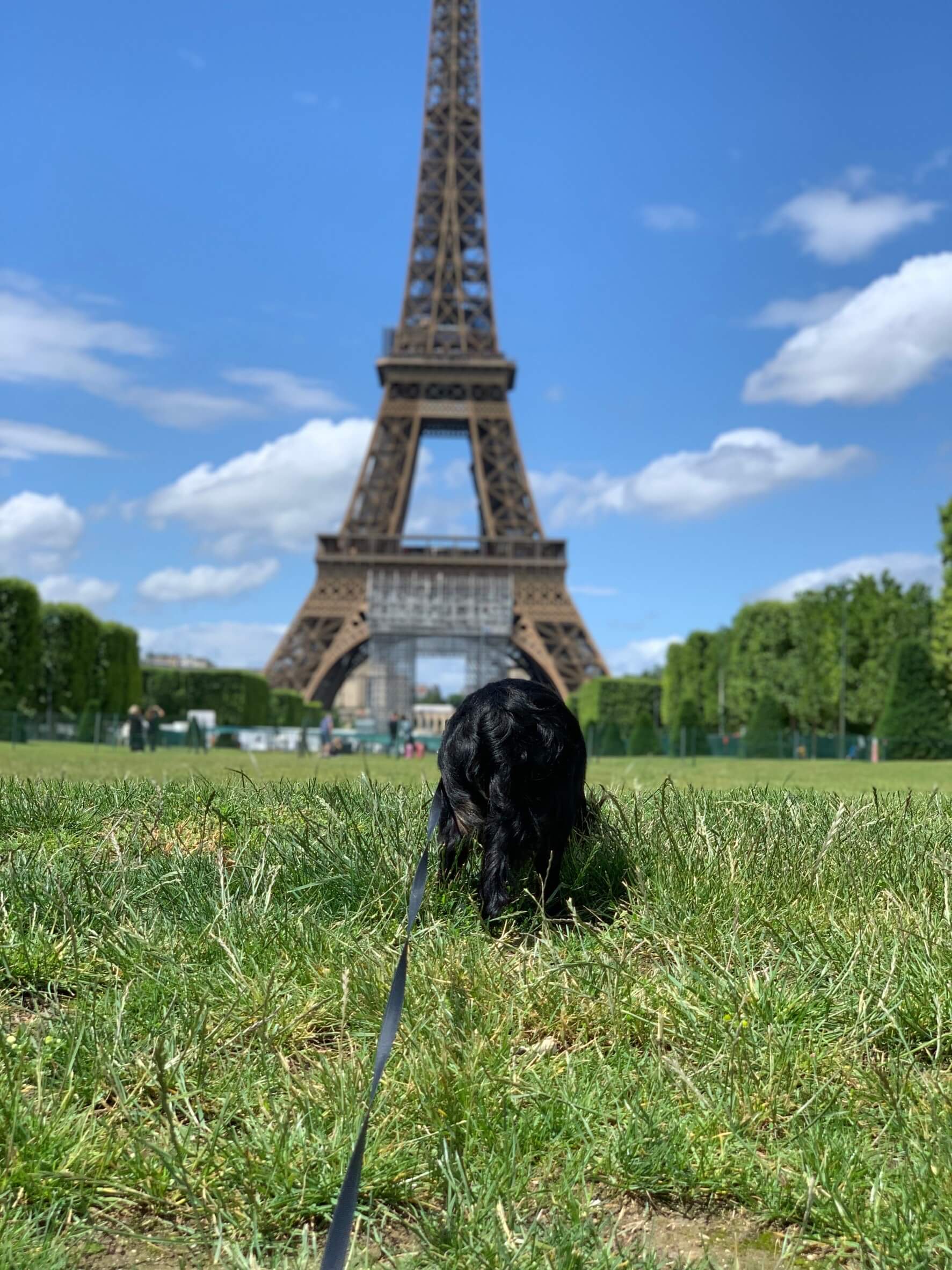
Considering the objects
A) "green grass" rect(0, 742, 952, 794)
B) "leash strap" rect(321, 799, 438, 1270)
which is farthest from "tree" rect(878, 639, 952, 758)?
"leash strap" rect(321, 799, 438, 1270)

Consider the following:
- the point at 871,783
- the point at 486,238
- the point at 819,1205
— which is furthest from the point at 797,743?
the point at 819,1205

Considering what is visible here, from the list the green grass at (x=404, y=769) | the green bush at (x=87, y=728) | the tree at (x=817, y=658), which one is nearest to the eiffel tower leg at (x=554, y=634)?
the tree at (x=817, y=658)

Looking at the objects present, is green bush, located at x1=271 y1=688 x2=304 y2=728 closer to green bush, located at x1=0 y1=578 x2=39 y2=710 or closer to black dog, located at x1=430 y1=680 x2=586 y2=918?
green bush, located at x1=0 y1=578 x2=39 y2=710

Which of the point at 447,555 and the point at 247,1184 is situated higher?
the point at 447,555

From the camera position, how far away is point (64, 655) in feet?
132

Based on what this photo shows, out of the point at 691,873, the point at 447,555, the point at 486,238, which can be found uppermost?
the point at 486,238

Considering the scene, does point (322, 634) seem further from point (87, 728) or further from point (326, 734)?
point (87, 728)

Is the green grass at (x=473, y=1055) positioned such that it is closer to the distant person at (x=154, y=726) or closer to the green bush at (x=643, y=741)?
the distant person at (x=154, y=726)

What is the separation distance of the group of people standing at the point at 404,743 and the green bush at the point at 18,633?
11740mm

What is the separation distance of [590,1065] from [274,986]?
33.2 inches

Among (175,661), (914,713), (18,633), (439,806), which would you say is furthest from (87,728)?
(175,661)

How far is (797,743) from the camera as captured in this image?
36.5m

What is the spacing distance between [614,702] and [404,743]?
1999 centimetres

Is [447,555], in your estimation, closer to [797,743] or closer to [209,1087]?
[797,743]
